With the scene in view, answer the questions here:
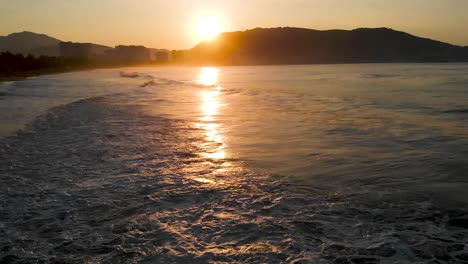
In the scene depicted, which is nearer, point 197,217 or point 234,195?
point 197,217

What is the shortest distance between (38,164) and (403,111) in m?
20.6

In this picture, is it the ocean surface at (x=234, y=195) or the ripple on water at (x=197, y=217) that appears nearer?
the ripple on water at (x=197, y=217)

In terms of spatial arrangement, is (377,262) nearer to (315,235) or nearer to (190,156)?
(315,235)

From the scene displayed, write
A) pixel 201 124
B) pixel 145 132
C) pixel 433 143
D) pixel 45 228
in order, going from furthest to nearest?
pixel 201 124 < pixel 145 132 < pixel 433 143 < pixel 45 228

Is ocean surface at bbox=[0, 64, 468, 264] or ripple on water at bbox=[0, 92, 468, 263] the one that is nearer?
ripple on water at bbox=[0, 92, 468, 263]

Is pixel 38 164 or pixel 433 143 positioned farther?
pixel 433 143

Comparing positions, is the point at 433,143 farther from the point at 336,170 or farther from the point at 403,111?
the point at 403,111

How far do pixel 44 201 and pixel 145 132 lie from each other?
8.84m

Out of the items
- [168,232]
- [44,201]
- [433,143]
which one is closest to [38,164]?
[44,201]

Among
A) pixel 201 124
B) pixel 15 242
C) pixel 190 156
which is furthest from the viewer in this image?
pixel 201 124

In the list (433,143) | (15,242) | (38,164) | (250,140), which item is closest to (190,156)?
(250,140)

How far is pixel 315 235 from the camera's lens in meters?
6.68

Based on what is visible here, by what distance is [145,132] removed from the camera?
17.2 m

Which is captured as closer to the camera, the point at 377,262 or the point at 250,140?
the point at 377,262
